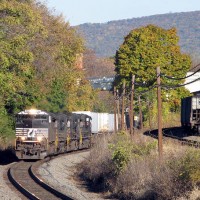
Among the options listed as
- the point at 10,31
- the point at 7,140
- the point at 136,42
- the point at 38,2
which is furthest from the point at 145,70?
the point at 10,31

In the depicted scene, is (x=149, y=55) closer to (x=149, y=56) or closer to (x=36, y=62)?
(x=149, y=56)

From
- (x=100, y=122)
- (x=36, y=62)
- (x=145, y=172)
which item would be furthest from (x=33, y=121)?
(x=100, y=122)

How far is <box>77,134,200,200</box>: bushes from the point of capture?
59.6 ft

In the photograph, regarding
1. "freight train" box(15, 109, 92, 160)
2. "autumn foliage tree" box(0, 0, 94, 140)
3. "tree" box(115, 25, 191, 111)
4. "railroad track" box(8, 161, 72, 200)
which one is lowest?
"railroad track" box(8, 161, 72, 200)

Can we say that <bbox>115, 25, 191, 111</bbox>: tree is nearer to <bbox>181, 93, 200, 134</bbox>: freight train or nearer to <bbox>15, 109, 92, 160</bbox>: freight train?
<bbox>181, 93, 200, 134</bbox>: freight train

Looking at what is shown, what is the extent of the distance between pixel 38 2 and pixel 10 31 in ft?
79.1

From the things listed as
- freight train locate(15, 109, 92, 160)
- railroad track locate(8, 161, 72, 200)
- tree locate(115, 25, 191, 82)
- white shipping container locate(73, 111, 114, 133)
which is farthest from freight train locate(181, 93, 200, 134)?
railroad track locate(8, 161, 72, 200)

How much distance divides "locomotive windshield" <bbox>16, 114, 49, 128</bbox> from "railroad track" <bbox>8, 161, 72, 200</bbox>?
11.8 feet

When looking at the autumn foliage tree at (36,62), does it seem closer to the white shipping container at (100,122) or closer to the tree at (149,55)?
the white shipping container at (100,122)

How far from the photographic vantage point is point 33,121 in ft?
120

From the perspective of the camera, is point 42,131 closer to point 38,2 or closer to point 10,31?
point 10,31

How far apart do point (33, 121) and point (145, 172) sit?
16.3 meters

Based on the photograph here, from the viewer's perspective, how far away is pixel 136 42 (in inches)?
3332

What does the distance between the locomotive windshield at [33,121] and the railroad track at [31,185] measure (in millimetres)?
3604
